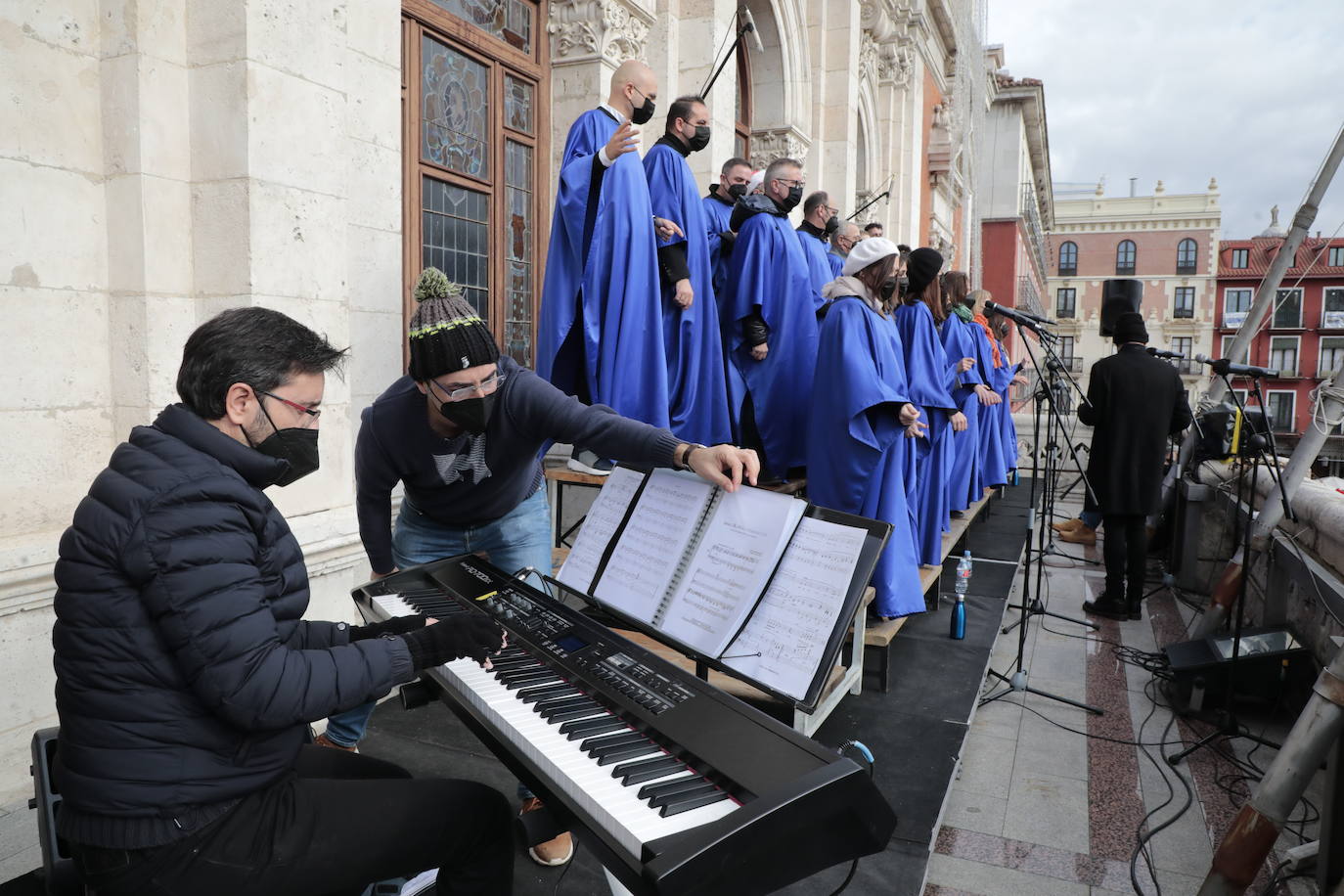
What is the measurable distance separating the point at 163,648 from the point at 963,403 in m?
6.54

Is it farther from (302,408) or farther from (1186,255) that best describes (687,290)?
(1186,255)

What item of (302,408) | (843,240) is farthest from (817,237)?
(302,408)

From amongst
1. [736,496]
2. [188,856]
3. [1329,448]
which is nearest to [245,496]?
[188,856]

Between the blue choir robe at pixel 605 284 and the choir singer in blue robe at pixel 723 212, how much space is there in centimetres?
101

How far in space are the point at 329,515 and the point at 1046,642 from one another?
4647 mm

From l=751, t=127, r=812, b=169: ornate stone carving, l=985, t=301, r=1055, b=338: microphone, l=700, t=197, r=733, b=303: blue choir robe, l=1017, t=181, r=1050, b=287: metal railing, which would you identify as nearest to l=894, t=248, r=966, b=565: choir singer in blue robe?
l=985, t=301, r=1055, b=338: microphone

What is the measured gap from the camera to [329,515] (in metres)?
3.44

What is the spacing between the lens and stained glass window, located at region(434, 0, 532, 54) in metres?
5.03

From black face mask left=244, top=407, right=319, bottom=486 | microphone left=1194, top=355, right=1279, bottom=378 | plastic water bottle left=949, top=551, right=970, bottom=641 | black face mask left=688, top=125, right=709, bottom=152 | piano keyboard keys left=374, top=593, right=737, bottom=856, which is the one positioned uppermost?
black face mask left=688, top=125, right=709, bottom=152

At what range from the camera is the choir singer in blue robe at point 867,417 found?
3992mm

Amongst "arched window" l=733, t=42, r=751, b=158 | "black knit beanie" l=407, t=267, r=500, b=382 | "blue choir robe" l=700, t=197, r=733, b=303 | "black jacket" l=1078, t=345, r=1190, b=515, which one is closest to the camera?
"black knit beanie" l=407, t=267, r=500, b=382

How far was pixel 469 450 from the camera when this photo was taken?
267 cm

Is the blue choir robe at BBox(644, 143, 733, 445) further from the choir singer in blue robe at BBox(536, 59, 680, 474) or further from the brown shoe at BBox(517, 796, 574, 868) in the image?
the brown shoe at BBox(517, 796, 574, 868)

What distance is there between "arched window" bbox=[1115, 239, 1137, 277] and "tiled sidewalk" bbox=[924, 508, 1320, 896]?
193 ft
